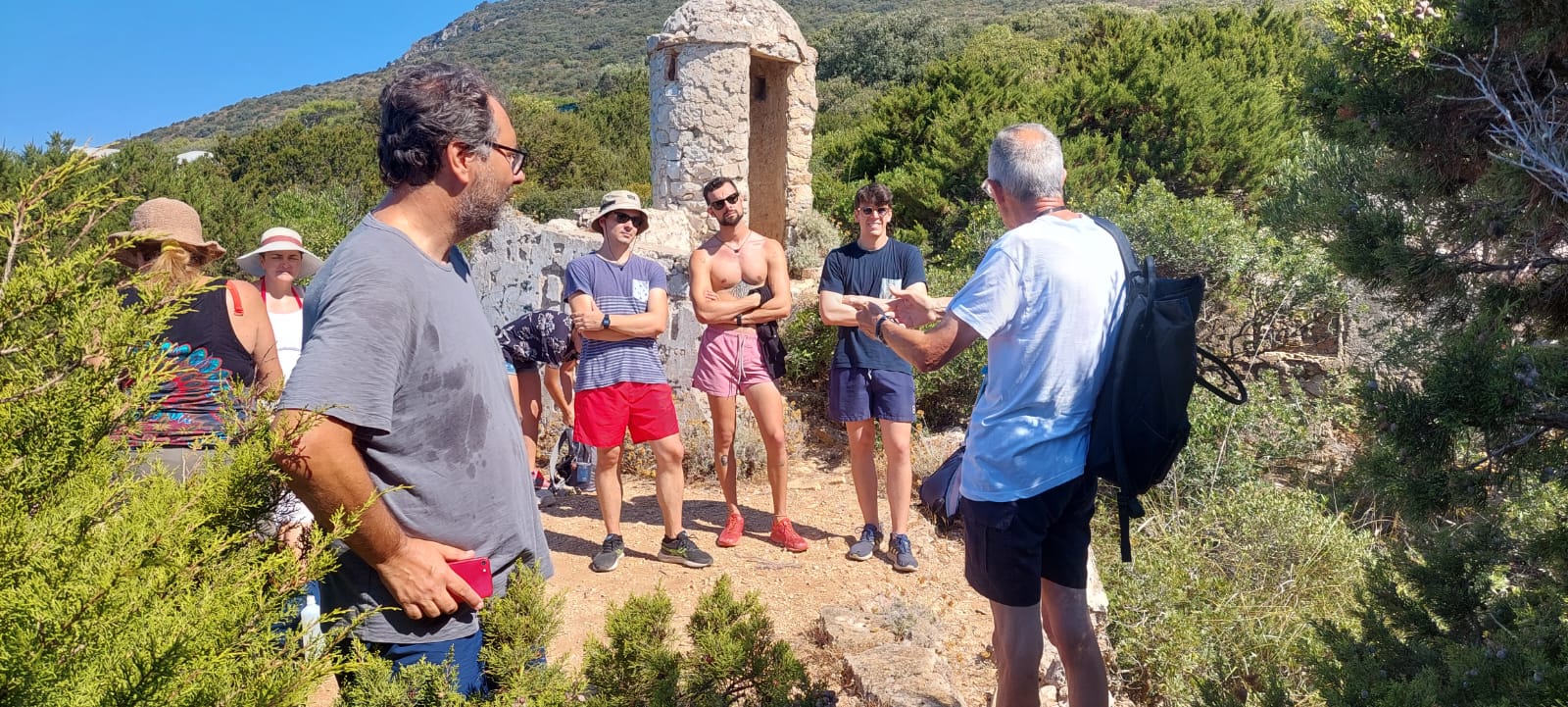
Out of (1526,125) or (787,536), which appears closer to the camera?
(1526,125)

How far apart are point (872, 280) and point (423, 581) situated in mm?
2955

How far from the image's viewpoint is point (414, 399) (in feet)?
5.32

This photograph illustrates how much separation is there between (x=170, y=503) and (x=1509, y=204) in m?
2.85

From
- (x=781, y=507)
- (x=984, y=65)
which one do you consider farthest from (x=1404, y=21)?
(x=984, y=65)

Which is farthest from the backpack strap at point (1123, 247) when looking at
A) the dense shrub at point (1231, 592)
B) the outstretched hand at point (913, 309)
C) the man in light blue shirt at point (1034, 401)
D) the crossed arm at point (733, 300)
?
the crossed arm at point (733, 300)

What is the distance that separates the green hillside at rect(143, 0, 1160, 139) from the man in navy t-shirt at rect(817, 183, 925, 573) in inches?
1482

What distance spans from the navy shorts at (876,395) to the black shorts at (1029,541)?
5.81 ft

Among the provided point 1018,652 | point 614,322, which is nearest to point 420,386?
point 1018,652

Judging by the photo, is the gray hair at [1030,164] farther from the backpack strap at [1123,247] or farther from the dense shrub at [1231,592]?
the dense shrub at [1231,592]

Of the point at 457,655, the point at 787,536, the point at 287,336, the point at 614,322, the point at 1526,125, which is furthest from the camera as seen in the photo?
A: the point at 787,536

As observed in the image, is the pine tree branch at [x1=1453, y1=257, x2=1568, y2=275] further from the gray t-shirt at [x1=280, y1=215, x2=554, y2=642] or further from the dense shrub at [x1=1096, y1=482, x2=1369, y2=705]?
the gray t-shirt at [x1=280, y1=215, x2=554, y2=642]

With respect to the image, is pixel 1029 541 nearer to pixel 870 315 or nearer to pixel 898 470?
pixel 870 315

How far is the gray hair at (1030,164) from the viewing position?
8.00ft

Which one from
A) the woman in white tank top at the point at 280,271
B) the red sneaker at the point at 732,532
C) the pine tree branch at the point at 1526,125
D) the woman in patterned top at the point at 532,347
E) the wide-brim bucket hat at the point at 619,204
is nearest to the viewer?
the pine tree branch at the point at 1526,125
